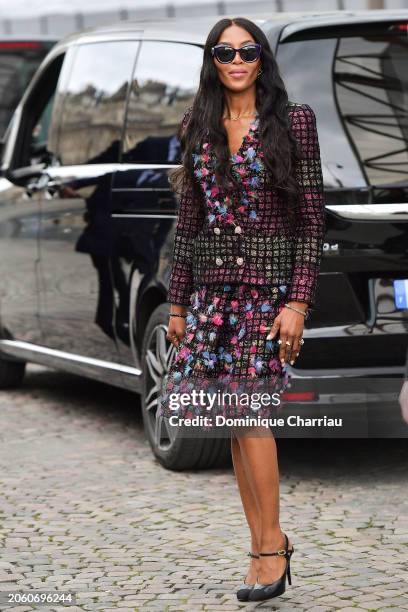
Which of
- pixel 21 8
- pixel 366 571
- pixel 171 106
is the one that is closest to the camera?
pixel 366 571

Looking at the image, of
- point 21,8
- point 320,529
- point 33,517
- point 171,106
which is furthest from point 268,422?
point 21,8

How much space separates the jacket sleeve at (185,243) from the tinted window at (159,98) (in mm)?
1988

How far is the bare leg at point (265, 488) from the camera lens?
15.5ft

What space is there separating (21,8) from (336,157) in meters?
51.3

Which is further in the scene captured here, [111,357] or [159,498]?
[111,357]

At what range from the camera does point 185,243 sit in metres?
4.94

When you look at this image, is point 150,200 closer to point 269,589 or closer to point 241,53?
point 241,53

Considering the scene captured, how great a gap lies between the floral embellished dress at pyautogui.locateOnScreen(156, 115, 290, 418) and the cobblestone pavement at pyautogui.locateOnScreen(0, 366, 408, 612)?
2.10 ft

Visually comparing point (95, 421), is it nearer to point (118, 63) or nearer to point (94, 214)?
point (94, 214)

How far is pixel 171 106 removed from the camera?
708 cm

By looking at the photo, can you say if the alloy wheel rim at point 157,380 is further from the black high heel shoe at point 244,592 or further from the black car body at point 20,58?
the black car body at point 20,58

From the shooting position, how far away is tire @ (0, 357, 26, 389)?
388 inches

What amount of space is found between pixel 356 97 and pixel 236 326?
200 centimetres

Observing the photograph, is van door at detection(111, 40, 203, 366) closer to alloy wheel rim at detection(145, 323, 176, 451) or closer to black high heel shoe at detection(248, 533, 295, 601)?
alloy wheel rim at detection(145, 323, 176, 451)
